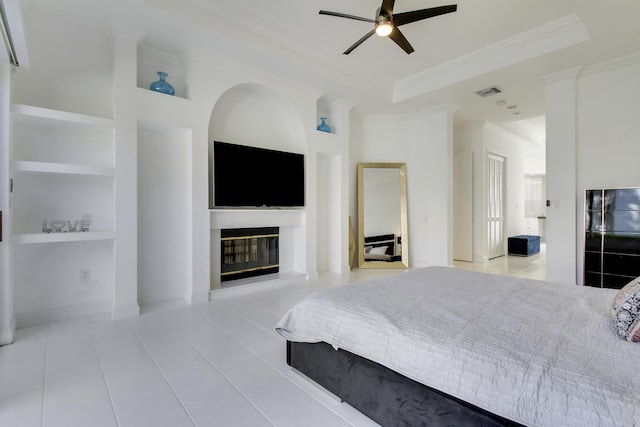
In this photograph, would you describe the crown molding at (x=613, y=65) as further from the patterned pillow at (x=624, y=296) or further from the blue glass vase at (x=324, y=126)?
the patterned pillow at (x=624, y=296)

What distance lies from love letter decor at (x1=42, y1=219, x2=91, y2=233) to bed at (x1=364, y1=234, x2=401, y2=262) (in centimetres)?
418

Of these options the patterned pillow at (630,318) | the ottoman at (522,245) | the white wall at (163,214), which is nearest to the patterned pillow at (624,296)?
the patterned pillow at (630,318)

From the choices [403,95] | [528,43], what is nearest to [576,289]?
[528,43]

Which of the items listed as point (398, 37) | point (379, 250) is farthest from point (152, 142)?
point (379, 250)

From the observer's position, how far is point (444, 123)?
5363 millimetres

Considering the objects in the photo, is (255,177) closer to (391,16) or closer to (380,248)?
(391,16)

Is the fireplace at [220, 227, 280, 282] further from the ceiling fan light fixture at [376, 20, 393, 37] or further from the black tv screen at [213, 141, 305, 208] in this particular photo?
the ceiling fan light fixture at [376, 20, 393, 37]

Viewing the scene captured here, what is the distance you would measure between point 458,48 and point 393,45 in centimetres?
87

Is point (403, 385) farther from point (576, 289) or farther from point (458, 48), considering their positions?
point (458, 48)

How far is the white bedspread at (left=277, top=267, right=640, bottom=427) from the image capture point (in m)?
0.96

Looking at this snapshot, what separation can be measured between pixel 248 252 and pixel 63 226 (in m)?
2.08

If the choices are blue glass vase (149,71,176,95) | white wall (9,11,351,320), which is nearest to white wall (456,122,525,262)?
white wall (9,11,351,320)

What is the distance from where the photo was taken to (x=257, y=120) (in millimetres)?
4395

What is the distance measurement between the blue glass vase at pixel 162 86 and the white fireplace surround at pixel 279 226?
55.8 inches
